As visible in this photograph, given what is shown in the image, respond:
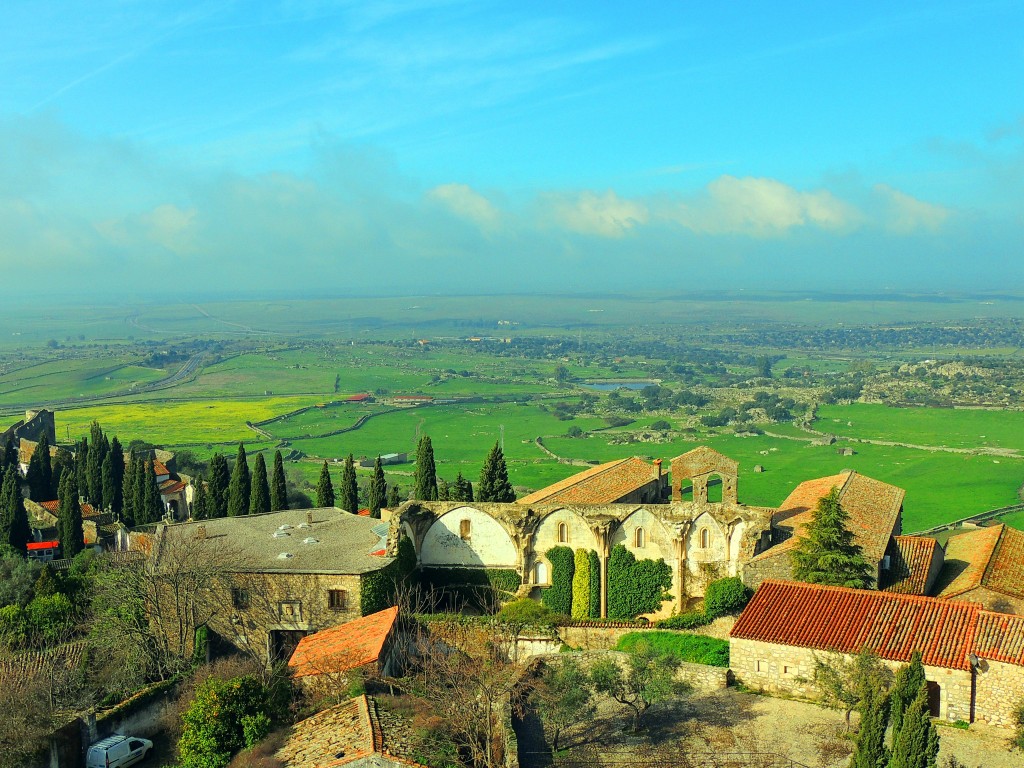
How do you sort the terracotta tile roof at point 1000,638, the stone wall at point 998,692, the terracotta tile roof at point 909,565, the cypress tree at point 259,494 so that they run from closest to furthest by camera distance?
the stone wall at point 998,692
the terracotta tile roof at point 1000,638
the terracotta tile roof at point 909,565
the cypress tree at point 259,494

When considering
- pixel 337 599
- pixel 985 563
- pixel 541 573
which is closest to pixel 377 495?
pixel 541 573

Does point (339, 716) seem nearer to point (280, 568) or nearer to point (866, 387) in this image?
point (280, 568)

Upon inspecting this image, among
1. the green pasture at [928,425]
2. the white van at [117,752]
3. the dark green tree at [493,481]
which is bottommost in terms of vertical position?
the green pasture at [928,425]

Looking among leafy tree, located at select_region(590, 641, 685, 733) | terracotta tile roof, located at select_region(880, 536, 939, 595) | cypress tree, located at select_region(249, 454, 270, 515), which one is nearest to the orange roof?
leafy tree, located at select_region(590, 641, 685, 733)

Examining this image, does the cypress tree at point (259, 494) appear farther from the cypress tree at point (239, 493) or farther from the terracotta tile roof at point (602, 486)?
the terracotta tile roof at point (602, 486)

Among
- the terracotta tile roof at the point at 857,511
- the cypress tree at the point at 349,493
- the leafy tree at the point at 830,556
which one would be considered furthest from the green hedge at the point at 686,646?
the cypress tree at the point at 349,493

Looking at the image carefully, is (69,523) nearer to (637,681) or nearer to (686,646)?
(686,646)

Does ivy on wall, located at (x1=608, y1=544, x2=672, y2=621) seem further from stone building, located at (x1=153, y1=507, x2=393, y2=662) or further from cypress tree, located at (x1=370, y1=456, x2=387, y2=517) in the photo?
cypress tree, located at (x1=370, y1=456, x2=387, y2=517)

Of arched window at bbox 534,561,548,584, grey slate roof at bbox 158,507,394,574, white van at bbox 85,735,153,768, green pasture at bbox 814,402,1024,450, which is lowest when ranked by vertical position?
green pasture at bbox 814,402,1024,450
